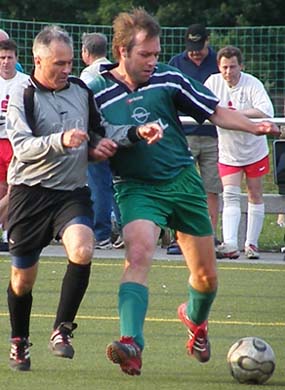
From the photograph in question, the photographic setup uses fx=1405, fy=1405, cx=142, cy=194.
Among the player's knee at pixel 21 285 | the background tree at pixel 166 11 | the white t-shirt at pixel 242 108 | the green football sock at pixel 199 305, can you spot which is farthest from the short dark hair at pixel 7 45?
the background tree at pixel 166 11

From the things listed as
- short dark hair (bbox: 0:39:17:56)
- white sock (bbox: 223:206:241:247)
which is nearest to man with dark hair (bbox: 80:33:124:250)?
short dark hair (bbox: 0:39:17:56)

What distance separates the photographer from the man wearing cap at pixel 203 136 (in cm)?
1362

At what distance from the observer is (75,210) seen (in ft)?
25.2

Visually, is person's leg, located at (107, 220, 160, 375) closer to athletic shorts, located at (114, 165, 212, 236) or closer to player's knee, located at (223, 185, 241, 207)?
athletic shorts, located at (114, 165, 212, 236)

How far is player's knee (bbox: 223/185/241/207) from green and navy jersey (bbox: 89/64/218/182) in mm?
5187

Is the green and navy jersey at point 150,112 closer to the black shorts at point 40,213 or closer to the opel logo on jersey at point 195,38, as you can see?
the black shorts at point 40,213

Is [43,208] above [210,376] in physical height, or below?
above

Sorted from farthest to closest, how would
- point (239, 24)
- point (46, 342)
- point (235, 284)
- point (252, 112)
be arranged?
point (239, 24)
point (252, 112)
point (235, 284)
point (46, 342)

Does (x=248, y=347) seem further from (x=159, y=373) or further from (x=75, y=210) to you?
(x=75, y=210)

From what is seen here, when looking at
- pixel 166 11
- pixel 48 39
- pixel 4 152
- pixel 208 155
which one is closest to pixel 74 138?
pixel 48 39

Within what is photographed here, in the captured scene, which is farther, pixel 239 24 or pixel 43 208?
pixel 239 24

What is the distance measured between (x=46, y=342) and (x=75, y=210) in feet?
4.52

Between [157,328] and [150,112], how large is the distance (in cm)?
204

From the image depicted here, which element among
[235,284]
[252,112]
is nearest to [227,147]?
[252,112]
